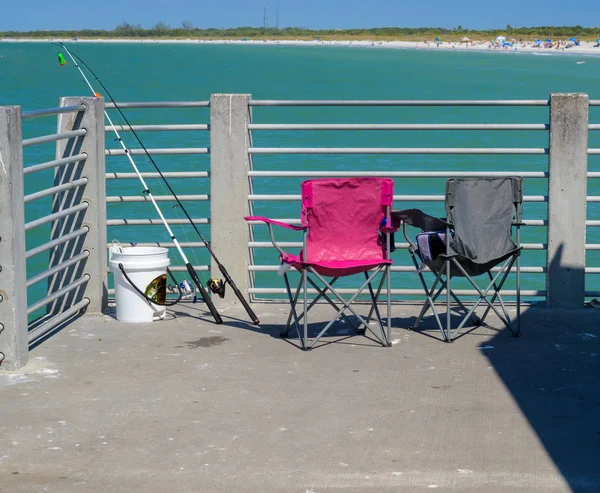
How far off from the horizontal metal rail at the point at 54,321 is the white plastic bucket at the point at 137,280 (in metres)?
0.30

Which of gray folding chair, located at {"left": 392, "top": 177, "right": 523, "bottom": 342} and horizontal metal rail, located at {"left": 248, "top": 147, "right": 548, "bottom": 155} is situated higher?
horizontal metal rail, located at {"left": 248, "top": 147, "right": 548, "bottom": 155}

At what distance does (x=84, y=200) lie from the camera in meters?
7.24

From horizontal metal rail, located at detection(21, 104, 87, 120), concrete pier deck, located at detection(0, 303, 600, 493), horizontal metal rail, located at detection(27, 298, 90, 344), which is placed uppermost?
horizontal metal rail, located at detection(21, 104, 87, 120)

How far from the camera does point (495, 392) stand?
211 inches

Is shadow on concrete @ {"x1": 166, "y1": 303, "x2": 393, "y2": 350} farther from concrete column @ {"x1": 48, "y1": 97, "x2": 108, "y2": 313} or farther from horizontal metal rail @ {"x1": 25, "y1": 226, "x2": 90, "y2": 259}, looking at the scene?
horizontal metal rail @ {"x1": 25, "y1": 226, "x2": 90, "y2": 259}

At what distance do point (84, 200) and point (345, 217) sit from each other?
1.91 metres

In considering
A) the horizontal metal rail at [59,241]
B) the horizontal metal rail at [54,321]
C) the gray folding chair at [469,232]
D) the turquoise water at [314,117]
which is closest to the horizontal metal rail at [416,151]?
the gray folding chair at [469,232]

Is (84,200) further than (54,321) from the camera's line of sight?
Yes

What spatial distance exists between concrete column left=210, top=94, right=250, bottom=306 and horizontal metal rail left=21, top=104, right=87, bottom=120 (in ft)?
3.08

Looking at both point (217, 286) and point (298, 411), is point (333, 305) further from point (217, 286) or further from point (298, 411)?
point (298, 411)

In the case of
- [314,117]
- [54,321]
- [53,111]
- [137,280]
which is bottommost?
[54,321]

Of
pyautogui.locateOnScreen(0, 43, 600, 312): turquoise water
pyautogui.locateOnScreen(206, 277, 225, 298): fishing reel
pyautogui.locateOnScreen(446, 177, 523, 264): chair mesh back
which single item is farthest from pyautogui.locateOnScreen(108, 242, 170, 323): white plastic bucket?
pyautogui.locateOnScreen(0, 43, 600, 312): turquoise water

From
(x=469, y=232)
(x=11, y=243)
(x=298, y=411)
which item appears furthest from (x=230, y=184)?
(x=298, y=411)

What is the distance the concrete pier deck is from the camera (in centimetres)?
424
